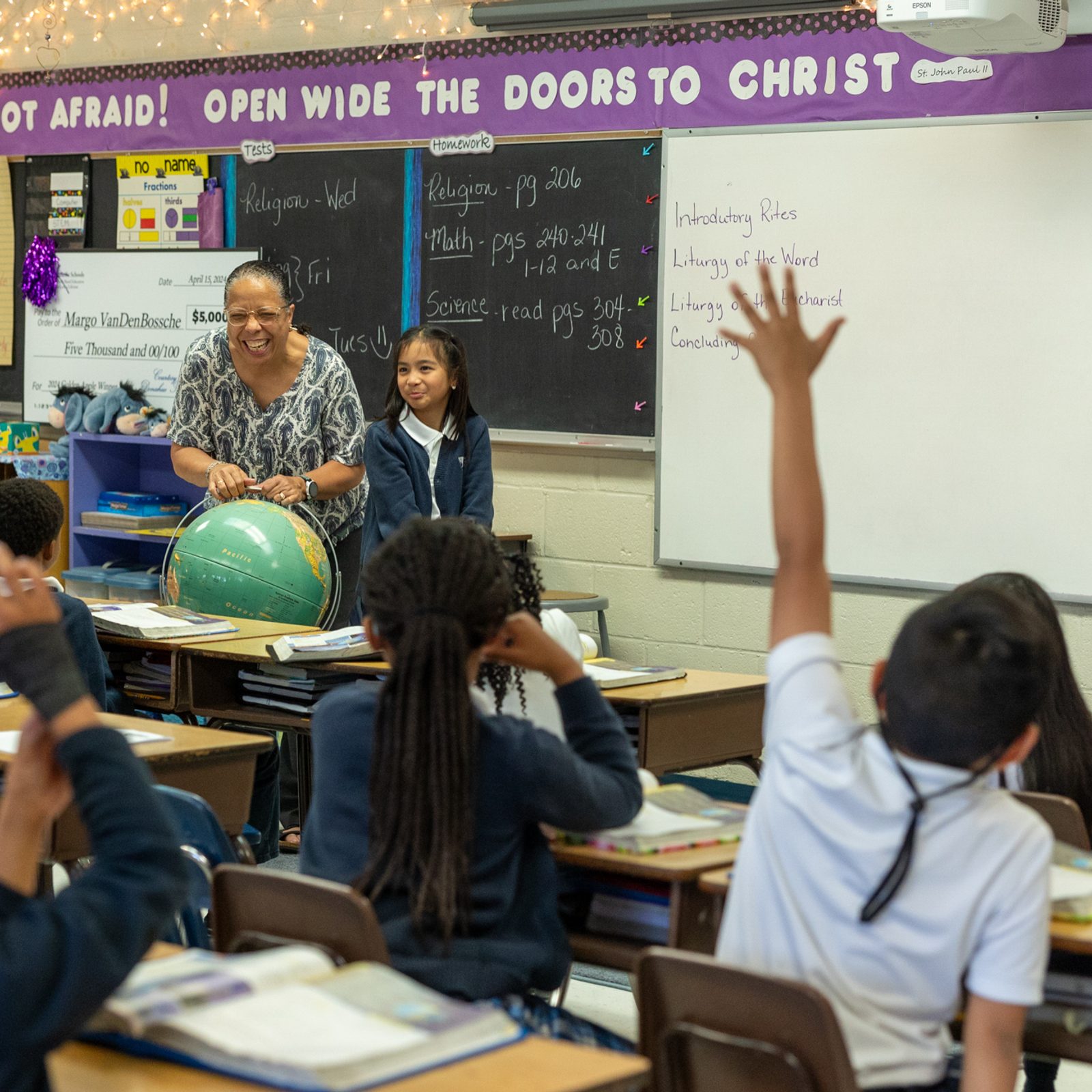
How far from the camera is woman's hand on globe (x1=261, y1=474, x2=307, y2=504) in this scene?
4.61m

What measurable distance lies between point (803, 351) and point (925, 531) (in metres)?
3.52

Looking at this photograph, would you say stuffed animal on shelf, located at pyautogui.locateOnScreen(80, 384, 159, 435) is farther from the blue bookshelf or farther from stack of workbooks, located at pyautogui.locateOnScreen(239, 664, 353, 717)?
stack of workbooks, located at pyautogui.locateOnScreen(239, 664, 353, 717)

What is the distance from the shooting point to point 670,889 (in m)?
2.23

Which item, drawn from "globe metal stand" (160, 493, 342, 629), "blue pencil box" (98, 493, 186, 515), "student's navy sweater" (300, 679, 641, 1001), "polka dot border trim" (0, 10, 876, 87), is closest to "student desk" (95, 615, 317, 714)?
"globe metal stand" (160, 493, 342, 629)

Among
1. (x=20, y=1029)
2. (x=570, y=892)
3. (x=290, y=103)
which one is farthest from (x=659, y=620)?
(x=20, y=1029)

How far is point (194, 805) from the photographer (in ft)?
7.69

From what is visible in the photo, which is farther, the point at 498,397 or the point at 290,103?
the point at 290,103

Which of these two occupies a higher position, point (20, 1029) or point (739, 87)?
point (739, 87)

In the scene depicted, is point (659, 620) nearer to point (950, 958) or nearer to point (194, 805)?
point (194, 805)

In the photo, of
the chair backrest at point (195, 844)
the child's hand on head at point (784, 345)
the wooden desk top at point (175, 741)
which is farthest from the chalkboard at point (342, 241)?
the child's hand on head at point (784, 345)

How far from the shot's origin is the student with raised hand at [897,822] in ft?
5.05

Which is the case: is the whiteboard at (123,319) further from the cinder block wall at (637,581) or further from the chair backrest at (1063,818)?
the chair backrest at (1063,818)

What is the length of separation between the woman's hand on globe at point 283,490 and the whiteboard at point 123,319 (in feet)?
6.41

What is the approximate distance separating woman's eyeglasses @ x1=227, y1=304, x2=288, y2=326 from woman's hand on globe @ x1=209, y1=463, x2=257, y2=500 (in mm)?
445
